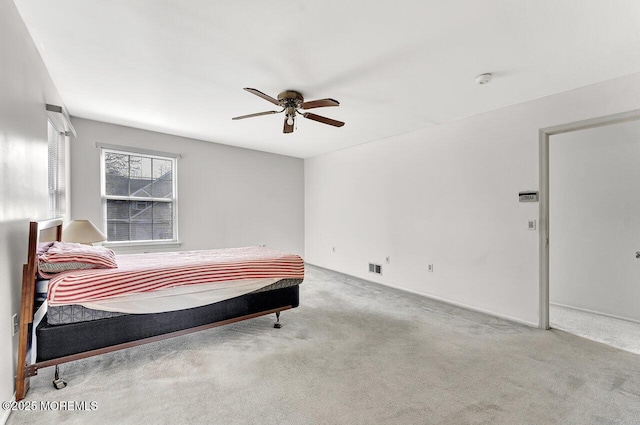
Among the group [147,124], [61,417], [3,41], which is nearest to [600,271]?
[61,417]

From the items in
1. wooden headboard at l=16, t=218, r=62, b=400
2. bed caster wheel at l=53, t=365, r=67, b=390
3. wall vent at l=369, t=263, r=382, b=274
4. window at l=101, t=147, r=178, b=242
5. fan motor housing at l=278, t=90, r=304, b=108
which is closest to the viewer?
wooden headboard at l=16, t=218, r=62, b=400

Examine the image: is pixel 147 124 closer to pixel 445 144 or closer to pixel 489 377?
pixel 445 144

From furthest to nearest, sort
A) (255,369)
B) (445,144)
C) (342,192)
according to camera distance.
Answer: (342,192), (445,144), (255,369)

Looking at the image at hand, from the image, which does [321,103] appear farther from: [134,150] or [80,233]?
[134,150]

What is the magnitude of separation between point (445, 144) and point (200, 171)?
4.08 metres

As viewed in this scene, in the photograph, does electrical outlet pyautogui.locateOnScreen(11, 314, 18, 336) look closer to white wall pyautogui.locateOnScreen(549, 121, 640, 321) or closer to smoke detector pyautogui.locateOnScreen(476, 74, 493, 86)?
smoke detector pyautogui.locateOnScreen(476, 74, 493, 86)

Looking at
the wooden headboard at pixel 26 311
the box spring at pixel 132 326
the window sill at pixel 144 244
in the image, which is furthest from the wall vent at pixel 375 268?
the wooden headboard at pixel 26 311

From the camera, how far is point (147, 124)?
14.0 ft

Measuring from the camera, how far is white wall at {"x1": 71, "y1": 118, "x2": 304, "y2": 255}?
→ 164 inches

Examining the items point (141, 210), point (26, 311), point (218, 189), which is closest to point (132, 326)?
point (26, 311)

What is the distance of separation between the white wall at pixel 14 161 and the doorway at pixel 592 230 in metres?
4.46

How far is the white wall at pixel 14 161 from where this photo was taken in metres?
1.66

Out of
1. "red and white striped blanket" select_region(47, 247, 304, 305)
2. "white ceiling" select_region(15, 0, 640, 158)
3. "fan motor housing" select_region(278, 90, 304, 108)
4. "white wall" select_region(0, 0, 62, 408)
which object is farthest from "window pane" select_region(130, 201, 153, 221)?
"fan motor housing" select_region(278, 90, 304, 108)

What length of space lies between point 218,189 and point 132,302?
3375 mm
